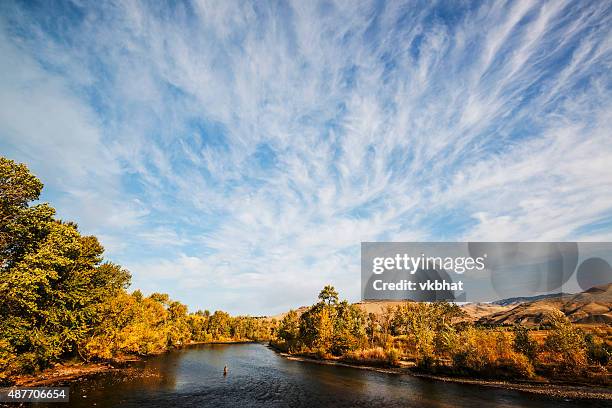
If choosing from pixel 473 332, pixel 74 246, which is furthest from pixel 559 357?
pixel 74 246

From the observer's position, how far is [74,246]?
30656 mm

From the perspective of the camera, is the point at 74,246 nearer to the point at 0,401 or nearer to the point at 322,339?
the point at 0,401

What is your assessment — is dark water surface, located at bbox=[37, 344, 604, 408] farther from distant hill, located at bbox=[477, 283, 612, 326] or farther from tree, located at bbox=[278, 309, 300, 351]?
distant hill, located at bbox=[477, 283, 612, 326]

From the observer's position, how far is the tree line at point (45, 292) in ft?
91.7

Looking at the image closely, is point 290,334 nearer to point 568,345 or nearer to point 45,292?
point 568,345

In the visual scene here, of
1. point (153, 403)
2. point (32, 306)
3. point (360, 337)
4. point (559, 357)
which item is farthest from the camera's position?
point (360, 337)

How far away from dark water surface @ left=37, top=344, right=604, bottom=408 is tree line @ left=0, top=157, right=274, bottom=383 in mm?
6536

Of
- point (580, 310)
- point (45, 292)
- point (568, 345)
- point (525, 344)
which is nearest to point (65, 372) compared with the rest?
point (45, 292)

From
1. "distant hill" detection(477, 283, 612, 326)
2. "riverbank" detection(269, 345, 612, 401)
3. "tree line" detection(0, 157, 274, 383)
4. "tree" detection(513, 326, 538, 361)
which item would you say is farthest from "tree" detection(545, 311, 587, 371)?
"distant hill" detection(477, 283, 612, 326)

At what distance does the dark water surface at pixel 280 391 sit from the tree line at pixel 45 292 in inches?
257

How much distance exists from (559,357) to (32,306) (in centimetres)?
6600

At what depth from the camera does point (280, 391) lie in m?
45.3

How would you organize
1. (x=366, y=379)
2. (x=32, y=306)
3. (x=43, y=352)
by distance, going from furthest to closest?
(x=366, y=379)
(x=43, y=352)
(x=32, y=306)

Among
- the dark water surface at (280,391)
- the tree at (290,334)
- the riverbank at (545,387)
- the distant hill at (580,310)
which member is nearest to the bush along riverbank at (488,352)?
the riverbank at (545,387)
